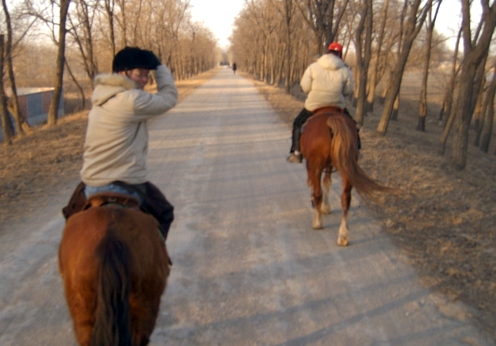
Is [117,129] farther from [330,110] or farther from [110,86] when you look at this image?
[330,110]

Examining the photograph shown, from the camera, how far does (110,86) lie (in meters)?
3.03

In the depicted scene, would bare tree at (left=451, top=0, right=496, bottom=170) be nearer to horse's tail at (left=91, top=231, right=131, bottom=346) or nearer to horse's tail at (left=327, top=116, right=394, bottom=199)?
horse's tail at (left=327, top=116, right=394, bottom=199)

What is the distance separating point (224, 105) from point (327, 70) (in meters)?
16.3

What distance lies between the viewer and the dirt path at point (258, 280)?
3824 mm

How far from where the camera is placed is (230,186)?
26.4ft

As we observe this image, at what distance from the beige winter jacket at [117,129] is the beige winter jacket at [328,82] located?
3.66 metres

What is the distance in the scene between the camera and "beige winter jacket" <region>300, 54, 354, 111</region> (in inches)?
251

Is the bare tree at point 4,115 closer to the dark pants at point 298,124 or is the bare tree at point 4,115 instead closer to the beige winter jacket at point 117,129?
the dark pants at point 298,124

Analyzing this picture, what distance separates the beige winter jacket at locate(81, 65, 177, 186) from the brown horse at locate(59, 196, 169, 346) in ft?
1.10

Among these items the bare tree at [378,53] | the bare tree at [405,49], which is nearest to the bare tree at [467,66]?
Result: the bare tree at [405,49]

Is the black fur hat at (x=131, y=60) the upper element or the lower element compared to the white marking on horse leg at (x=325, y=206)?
upper

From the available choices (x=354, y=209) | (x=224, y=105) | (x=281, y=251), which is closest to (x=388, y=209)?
(x=354, y=209)

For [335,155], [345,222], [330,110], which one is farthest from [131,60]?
[330,110]

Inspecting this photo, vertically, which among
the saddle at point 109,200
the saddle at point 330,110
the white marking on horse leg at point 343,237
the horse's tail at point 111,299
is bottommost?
the white marking on horse leg at point 343,237
